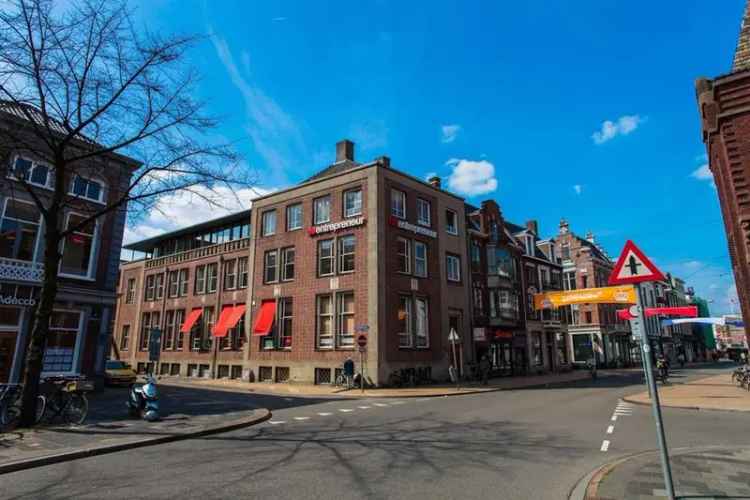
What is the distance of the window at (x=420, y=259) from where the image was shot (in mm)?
28984

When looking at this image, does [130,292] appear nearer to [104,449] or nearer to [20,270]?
[20,270]

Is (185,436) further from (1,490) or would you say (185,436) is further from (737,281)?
(737,281)

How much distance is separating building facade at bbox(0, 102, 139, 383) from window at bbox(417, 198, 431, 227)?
16808 millimetres

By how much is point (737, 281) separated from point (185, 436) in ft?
49.7

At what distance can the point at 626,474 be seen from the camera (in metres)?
6.44

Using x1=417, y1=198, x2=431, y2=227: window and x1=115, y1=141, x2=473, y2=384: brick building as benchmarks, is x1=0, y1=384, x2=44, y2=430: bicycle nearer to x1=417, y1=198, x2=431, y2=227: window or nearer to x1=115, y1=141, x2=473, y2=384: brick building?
x1=115, y1=141, x2=473, y2=384: brick building

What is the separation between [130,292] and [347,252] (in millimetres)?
27250

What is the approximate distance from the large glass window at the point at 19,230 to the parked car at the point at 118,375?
30.7 ft

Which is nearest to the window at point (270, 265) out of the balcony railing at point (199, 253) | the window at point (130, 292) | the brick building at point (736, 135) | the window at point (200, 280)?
the balcony railing at point (199, 253)

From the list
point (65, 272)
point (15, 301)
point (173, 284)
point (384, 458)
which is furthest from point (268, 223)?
point (384, 458)

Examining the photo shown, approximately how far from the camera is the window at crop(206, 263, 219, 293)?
3631cm

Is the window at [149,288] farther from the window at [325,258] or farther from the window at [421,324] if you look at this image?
the window at [421,324]

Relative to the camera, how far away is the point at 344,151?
33250 millimetres

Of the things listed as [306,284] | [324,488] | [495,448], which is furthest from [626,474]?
[306,284]
